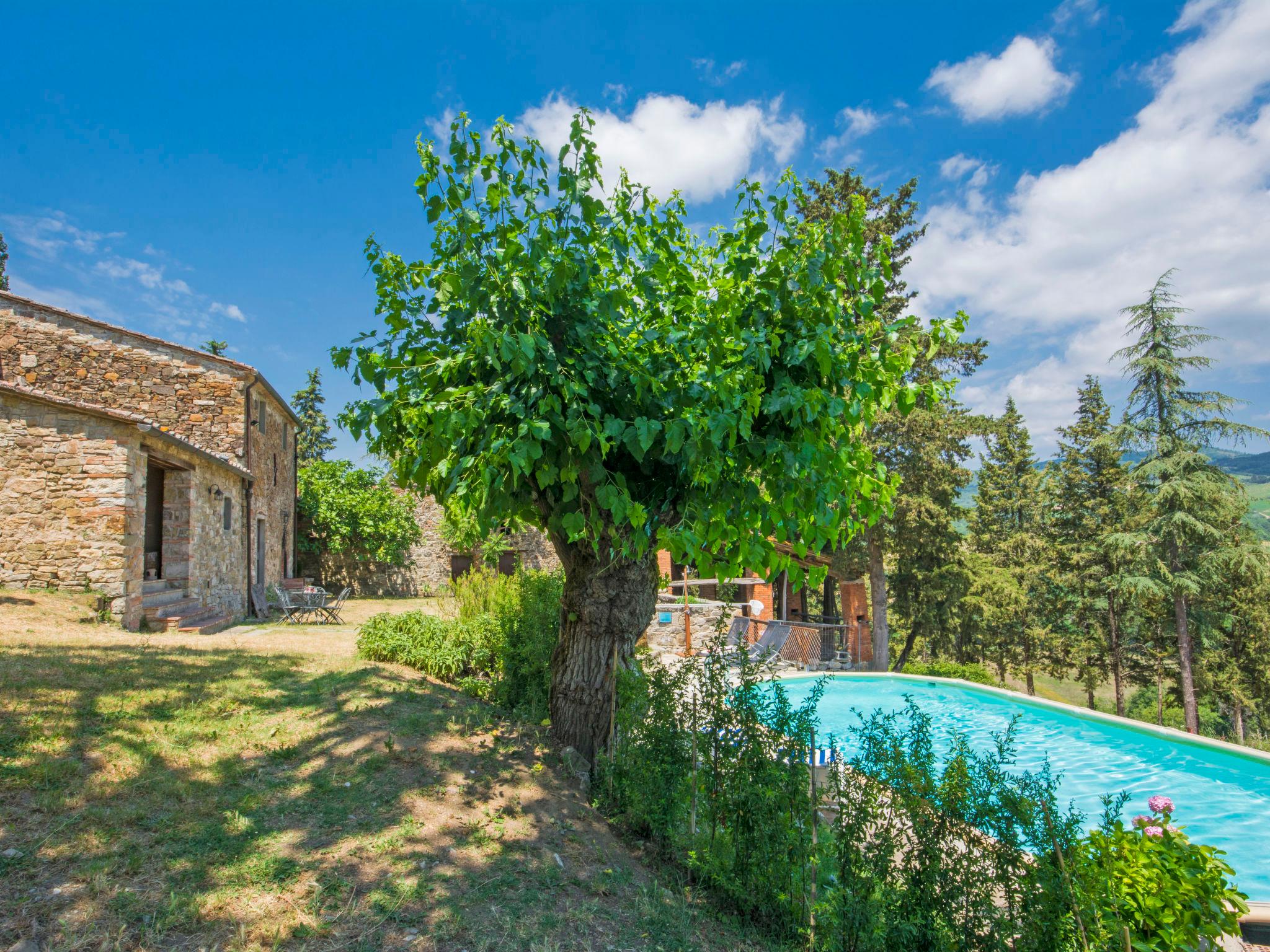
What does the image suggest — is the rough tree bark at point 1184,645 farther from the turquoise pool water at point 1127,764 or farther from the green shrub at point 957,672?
the turquoise pool water at point 1127,764

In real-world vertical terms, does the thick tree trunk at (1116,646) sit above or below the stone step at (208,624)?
below

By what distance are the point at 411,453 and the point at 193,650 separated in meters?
5.12

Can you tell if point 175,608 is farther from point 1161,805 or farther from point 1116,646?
point 1116,646

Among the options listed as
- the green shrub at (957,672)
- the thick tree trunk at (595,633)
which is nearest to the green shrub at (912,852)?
the thick tree trunk at (595,633)

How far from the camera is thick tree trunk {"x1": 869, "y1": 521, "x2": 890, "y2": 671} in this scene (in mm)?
19578

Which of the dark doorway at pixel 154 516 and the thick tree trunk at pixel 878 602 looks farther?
the thick tree trunk at pixel 878 602

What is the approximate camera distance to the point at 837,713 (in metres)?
13.5

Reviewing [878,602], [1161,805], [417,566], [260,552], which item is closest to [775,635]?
[878,602]

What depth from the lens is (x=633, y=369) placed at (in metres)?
4.17

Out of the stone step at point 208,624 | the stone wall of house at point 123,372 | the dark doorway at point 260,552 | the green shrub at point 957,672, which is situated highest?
the stone wall of house at point 123,372

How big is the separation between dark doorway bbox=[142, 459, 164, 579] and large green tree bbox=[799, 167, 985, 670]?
1806 centimetres

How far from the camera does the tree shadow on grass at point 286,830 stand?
304 centimetres

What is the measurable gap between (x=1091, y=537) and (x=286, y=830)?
92.5 ft

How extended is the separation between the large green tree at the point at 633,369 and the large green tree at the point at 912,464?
15.5 metres
